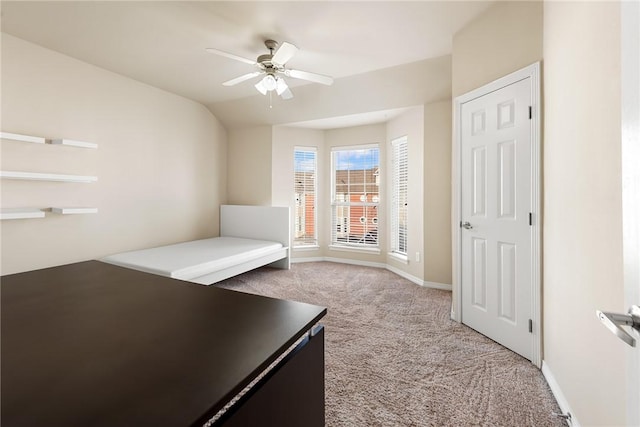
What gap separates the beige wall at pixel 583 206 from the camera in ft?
3.70

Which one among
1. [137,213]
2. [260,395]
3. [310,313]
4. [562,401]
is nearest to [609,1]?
[310,313]

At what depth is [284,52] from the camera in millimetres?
2404

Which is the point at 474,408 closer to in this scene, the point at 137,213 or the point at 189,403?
the point at 189,403

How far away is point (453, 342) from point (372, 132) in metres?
3.56

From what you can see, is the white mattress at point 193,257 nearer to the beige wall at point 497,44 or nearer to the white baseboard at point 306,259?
the white baseboard at point 306,259

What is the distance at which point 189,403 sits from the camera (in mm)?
499

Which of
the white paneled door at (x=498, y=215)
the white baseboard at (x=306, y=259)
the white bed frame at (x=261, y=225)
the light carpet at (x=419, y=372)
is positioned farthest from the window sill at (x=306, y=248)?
the white paneled door at (x=498, y=215)

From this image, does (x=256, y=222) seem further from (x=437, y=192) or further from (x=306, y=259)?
(x=437, y=192)

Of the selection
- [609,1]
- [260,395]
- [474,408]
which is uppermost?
[609,1]

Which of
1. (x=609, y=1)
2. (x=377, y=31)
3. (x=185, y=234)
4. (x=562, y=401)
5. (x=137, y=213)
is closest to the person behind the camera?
(x=609, y=1)

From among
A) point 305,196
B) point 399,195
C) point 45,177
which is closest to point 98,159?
point 45,177

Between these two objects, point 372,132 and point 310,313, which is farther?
point 372,132

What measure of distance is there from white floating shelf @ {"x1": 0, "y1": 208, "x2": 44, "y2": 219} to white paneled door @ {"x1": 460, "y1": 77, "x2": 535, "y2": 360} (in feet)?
12.7

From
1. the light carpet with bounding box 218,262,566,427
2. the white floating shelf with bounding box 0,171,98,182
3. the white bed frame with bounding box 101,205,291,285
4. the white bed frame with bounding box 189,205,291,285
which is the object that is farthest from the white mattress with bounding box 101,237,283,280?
the light carpet with bounding box 218,262,566,427
